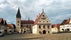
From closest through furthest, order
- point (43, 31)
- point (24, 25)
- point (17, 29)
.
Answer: point (43, 31) → point (17, 29) → point (24, 25)

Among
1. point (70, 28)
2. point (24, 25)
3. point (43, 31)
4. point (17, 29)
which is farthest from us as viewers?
point (24, 25)

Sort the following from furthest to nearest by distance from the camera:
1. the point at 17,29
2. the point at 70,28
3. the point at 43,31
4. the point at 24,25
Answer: the point at 24,25, the point at 17,29, the point at 70,28, the point at 43,31

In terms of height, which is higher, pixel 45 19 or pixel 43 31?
pixel 45 19

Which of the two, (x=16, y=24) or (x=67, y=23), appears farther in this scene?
(x=16, y=24)

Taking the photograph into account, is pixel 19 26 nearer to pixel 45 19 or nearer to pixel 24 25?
pixel 24 25

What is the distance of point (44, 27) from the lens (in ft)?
278

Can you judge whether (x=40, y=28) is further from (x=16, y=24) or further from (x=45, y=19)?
(x=16, y=24)

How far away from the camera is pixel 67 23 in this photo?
353 feet

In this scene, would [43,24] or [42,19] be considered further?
[42,19]

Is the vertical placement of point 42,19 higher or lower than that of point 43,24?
higher

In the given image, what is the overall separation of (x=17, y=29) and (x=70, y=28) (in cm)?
5493

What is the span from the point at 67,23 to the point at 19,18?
55.1 meters

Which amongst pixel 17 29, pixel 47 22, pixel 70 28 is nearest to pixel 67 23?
pixel 70 28

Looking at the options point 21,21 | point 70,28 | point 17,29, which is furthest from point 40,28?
point 21,21
